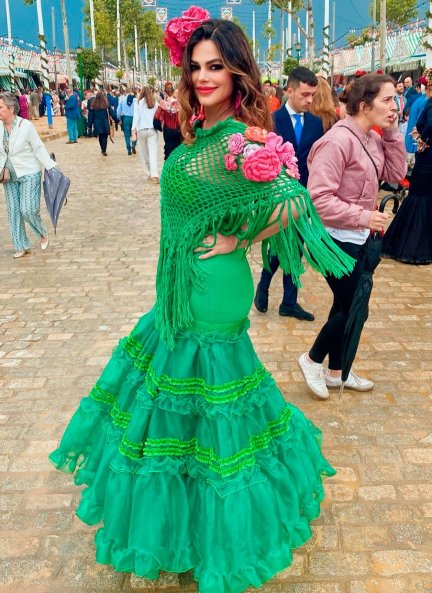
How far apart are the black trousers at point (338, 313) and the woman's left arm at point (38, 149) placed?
174 inches

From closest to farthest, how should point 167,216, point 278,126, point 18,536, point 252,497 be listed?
point 252,497, point 167,216, point 18,536, point 278,126

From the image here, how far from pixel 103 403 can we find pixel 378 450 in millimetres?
1644

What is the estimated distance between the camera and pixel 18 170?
22.5 ft

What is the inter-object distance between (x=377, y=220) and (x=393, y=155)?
2.39 feet

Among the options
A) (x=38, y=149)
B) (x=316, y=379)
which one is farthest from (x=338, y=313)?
(x=38, y=149)

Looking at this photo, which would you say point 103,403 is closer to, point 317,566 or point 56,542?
point 56,542

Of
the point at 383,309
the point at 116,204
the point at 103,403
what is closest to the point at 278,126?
the point at 383,309

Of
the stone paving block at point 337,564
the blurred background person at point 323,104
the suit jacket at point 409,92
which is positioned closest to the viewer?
the stone paving block at point 337,564

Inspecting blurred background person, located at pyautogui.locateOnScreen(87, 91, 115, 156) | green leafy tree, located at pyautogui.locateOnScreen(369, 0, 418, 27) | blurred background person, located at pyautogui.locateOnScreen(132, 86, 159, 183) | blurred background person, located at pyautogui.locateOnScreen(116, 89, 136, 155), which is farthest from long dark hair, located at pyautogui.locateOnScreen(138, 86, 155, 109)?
green leafy tree, located at pyautogui.locateOnScreen(369, 0, 418, 27)

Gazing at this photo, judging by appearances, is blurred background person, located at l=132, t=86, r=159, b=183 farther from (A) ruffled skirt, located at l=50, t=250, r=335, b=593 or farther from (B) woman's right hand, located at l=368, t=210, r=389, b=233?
(A) ruffled skirt, located at l=50, t=250, r=335, b=593

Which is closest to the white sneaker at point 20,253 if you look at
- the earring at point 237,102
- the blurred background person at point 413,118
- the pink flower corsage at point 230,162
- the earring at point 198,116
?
the earring at point 198,116

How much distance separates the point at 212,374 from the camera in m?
2.23

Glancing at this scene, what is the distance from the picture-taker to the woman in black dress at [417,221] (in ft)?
22.3

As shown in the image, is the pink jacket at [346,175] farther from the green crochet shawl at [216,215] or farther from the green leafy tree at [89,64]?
the green leafy tree at [89,64]
